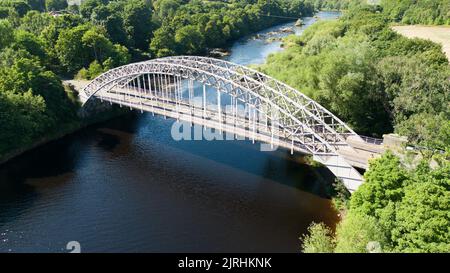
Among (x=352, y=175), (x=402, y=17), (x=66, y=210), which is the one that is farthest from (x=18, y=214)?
(x=402, y=17)

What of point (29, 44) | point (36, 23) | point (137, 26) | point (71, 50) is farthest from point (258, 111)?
point (137, 26)

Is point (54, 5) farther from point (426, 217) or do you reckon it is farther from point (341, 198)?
point (426, 217)

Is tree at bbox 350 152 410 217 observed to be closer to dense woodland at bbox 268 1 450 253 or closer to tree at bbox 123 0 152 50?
dense woodland at bbox 268 1 450 253

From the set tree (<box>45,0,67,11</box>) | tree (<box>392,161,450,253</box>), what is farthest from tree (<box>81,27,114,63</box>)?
tree (<box>392,161,450,253</box>)

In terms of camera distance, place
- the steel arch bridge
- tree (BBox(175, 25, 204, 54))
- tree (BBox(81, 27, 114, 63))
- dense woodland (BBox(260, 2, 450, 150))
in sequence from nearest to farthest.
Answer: the steel arch bridge
dense woodland (BBox(260, 2, 450, 150))
tree (BBox(81, 27, 114, 63))
tree (BBox(175, 25, 204, 54))

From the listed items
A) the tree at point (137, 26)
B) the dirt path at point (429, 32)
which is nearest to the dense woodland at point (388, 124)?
the dirt path at point (429, 32)

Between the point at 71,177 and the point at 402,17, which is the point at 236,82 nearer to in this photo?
the point at 71,177

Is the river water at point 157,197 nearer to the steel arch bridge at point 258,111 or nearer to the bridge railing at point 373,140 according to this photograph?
the steel arch bridge at point 258,111

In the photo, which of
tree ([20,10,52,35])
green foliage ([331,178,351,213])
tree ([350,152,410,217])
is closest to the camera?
tree ([350,152,410,217])
